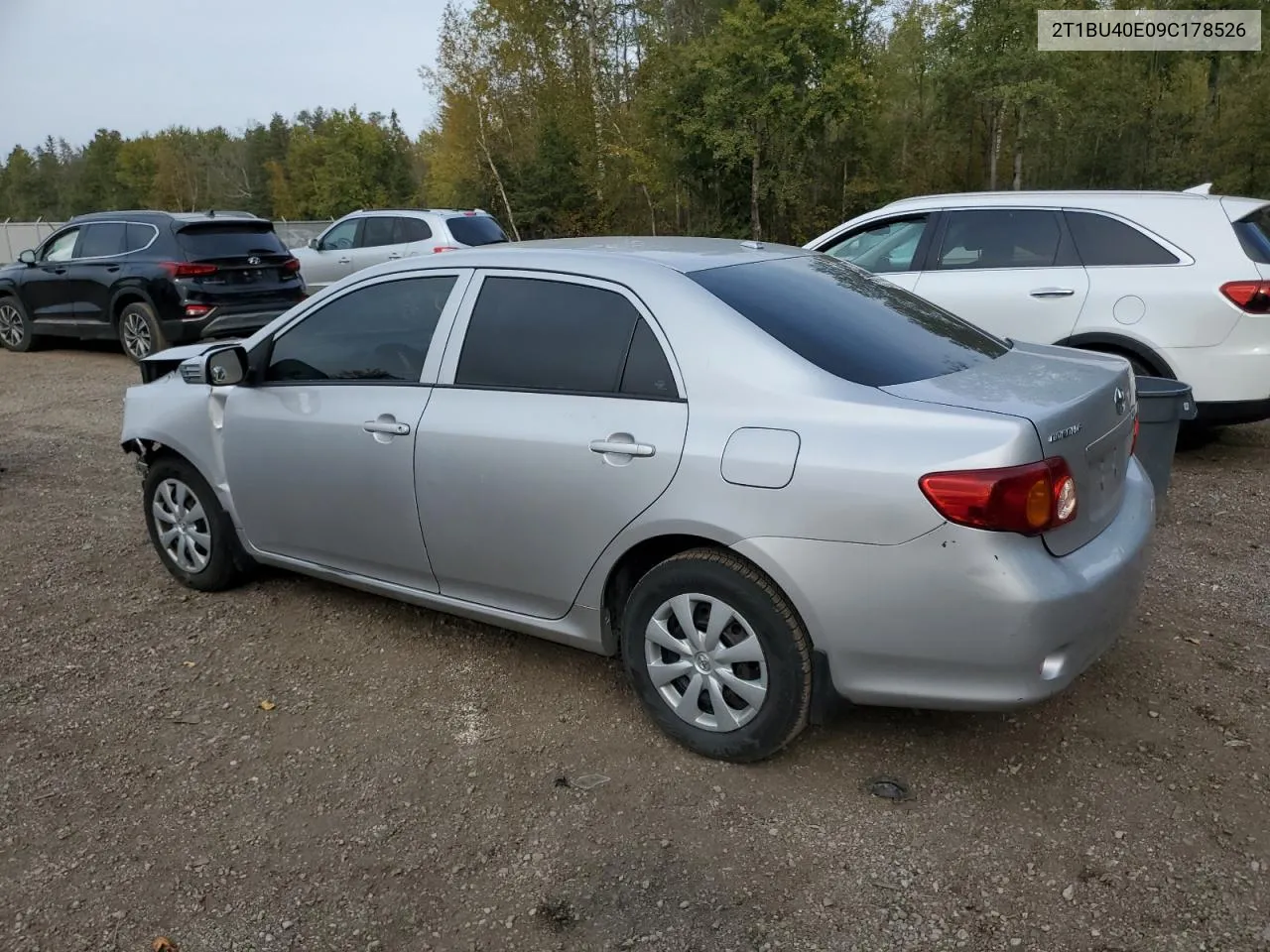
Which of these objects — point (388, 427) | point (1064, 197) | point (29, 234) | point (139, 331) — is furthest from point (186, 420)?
point (29, 234)

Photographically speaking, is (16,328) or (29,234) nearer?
(16,328)

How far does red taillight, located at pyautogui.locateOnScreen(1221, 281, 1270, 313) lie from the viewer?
604 centimetres

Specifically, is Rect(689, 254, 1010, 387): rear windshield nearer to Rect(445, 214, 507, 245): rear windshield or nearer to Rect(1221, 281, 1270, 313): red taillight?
Rect(1221, 281, 1270, 313): red taillight

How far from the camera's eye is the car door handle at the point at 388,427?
382 cm

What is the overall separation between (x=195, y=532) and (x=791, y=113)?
27.0 metres

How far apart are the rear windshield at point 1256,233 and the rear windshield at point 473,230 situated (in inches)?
393

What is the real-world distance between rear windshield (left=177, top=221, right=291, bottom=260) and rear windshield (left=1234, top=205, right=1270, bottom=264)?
9.95 meters

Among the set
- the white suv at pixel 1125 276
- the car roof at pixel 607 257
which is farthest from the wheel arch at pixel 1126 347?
the car roof at pixel 607 257

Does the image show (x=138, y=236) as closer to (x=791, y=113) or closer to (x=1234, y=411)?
(x=1234, y=411)

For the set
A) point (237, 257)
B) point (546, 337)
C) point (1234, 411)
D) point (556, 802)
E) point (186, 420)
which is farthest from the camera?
point (237, 257)

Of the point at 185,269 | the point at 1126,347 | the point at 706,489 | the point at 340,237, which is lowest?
the point at 1126,347

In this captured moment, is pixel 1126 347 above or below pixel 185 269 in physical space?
below

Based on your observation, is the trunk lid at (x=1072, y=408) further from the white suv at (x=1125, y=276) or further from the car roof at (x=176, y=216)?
the car roof at (x=176, y=216)

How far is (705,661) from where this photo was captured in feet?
10.5
